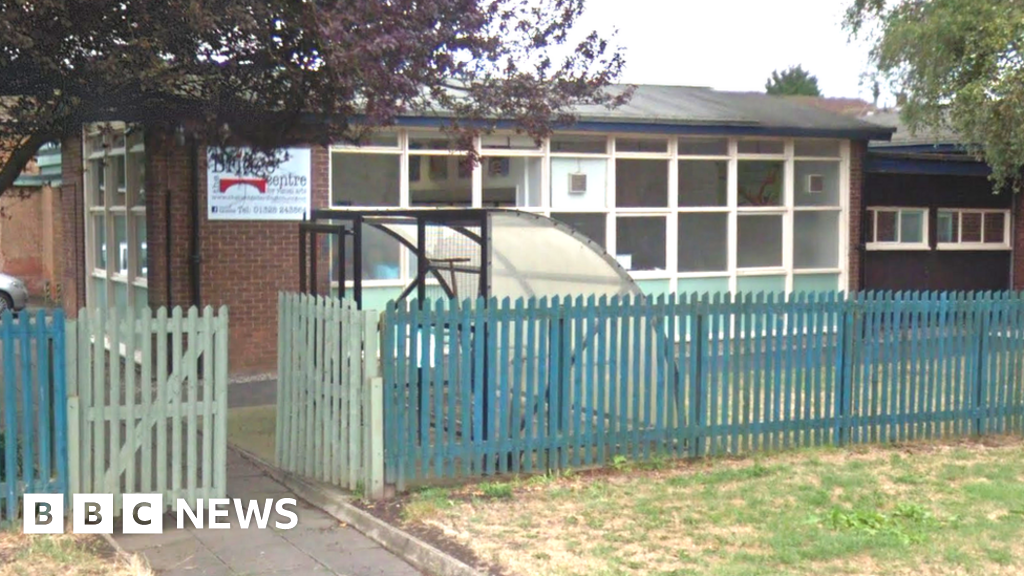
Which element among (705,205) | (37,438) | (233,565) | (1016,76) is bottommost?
(233,565)

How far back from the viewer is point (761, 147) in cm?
1934

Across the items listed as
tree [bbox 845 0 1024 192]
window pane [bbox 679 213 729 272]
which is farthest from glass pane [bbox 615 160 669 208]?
tree [bbox 845 0 1024 192]

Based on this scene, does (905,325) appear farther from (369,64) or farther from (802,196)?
(802,196)

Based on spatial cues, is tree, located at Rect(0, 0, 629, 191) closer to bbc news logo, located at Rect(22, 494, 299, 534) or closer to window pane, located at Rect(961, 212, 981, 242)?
bbc news logo, located at Rect(22, 494, 299, 534)

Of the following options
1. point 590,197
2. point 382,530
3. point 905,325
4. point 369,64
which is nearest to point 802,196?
point 590,197

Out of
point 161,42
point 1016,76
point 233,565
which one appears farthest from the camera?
point 1016,76

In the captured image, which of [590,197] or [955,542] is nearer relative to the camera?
[955,542]

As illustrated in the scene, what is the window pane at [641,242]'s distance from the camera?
1814 centimetres

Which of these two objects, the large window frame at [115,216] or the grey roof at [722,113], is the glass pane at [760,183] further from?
the large window frame at [115,216]

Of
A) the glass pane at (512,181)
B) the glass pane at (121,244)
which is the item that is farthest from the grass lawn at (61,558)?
the glass pane at (512,181)

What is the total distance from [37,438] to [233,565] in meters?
1.71

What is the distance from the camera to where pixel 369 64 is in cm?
900

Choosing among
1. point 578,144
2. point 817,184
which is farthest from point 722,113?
point 578,144

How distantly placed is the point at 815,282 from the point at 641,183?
13.1ft
